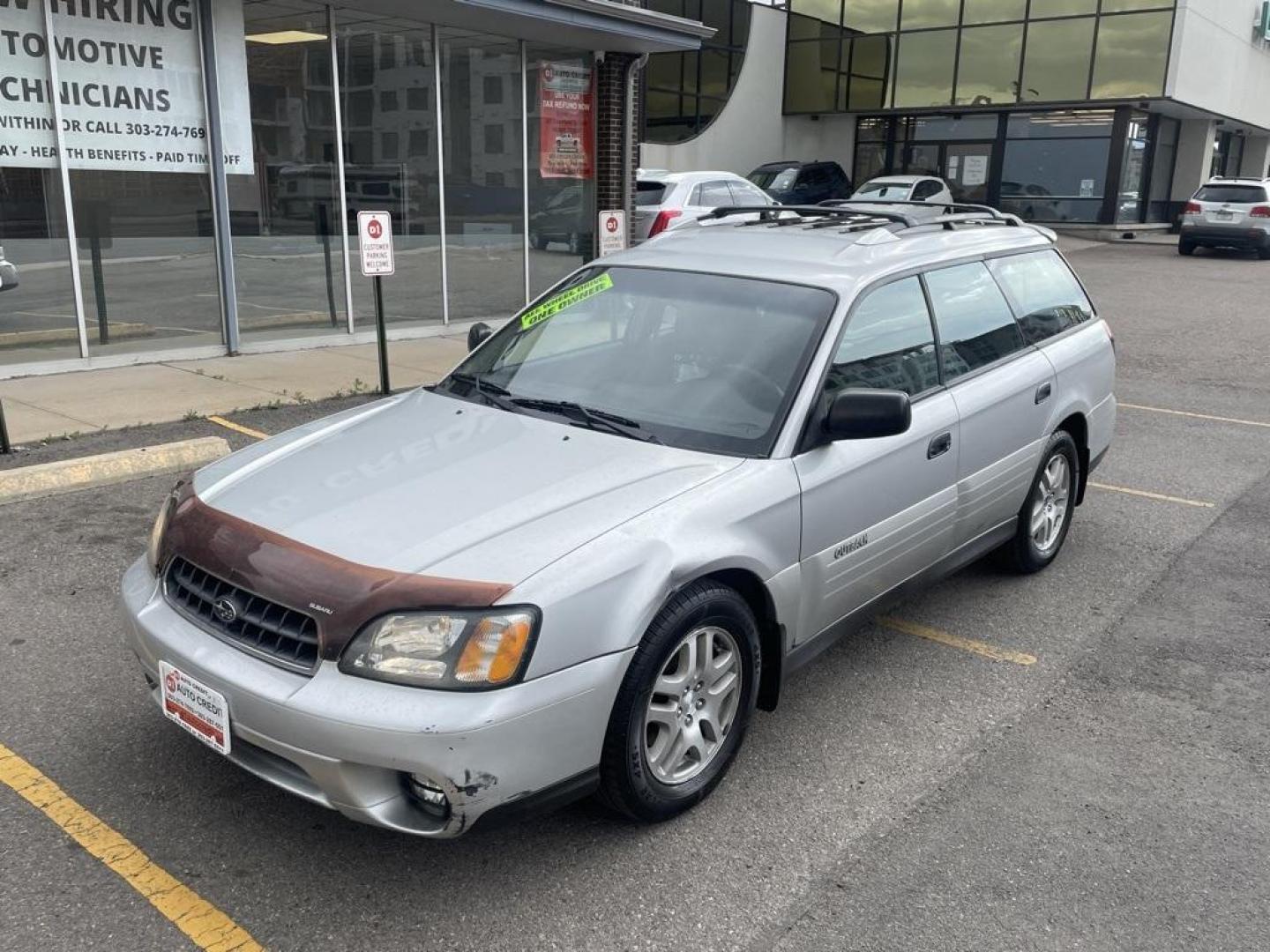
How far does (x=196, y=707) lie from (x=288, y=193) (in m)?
8.76

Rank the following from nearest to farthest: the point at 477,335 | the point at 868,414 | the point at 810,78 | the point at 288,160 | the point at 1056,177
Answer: the point at 868,414
the point at 477,335
the point at 288,160
the point at 1056,177
the point at 810,78

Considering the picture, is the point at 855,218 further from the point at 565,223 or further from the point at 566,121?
the point at 565,223

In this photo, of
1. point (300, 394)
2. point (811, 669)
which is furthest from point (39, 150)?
point (811, 669)

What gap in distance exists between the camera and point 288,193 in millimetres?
10758

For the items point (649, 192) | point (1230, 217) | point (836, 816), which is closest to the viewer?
point (836, 816)

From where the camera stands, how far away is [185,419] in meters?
7.79

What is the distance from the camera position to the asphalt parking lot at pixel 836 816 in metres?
2.86

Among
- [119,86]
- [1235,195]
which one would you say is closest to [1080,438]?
[119,86]

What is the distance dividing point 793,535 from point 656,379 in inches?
31.6

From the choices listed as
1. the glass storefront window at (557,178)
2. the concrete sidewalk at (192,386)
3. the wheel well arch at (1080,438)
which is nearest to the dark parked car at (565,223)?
the glass storefront window at (557,178)

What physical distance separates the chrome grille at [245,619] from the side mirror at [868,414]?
1.77m

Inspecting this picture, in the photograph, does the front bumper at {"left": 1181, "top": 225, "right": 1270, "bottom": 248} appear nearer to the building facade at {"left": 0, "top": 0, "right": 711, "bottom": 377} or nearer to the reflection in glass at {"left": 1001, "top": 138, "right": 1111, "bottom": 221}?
→ the reflection in glass at {"left": 1001, "top": 138, "right": 1111, "bottom": 221}

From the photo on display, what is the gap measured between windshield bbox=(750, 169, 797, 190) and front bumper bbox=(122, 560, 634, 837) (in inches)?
875

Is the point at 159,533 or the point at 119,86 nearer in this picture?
the point at 159,533
